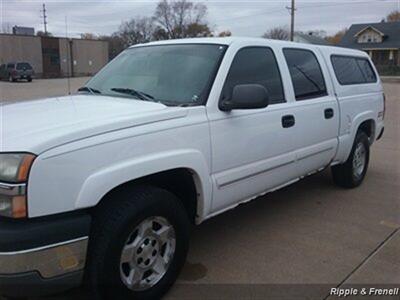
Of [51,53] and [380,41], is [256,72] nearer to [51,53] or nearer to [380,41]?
[51,53]

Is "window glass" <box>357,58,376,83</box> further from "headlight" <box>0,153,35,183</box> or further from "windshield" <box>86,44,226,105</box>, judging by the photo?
"headlight" <box>0,153,35,183</box>

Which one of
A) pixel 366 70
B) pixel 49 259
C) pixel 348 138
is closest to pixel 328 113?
pixel 348 138

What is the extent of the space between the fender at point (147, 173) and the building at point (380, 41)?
6831cm

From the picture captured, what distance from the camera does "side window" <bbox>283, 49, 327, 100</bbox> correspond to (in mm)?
4555

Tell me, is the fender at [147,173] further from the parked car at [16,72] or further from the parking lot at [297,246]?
the parked car at [16,72]

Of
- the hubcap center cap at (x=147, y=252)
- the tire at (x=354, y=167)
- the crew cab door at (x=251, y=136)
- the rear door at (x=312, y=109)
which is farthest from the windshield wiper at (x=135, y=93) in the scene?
the tire at (x=354, y=167)

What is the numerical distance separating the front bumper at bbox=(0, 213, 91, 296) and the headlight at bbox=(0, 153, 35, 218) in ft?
0.22

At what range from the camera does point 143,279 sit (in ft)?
10.1

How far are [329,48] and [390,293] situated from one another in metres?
3.16

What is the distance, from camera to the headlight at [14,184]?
2.40 metres

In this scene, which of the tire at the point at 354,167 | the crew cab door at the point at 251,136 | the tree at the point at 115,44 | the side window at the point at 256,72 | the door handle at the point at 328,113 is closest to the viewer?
the crew cab door at the point at 251,136

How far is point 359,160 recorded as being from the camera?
6.05 metres

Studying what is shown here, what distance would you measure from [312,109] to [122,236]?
2.63 m

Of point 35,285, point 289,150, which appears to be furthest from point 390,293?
point 35,285
